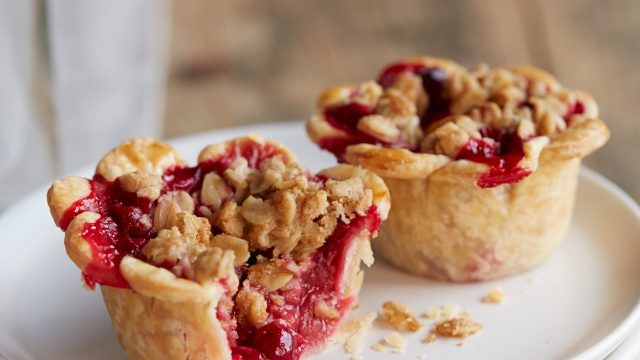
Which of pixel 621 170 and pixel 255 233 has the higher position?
pixel 255 233

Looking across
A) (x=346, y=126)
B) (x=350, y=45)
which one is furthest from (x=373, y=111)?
(x=350, y=45)

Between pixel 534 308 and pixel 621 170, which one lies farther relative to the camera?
pixel 621 170

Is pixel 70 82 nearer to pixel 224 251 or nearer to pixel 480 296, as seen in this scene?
pixel 480 296

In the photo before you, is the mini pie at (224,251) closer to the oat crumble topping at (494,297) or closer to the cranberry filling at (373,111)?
the cranberry filling at (373,111)

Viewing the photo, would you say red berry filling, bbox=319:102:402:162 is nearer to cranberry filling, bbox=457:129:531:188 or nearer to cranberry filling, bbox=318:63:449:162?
cranberry filling, bbox=318:63:449:162

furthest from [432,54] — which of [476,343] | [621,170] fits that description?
[476,343]

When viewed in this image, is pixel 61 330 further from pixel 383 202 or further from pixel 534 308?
pixel 534 308

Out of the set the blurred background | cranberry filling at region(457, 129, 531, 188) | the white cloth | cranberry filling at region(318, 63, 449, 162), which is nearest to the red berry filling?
cranberry filling at region(318, 63, 449, 162)

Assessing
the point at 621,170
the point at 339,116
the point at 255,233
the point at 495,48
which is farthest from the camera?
the point at 495,48
